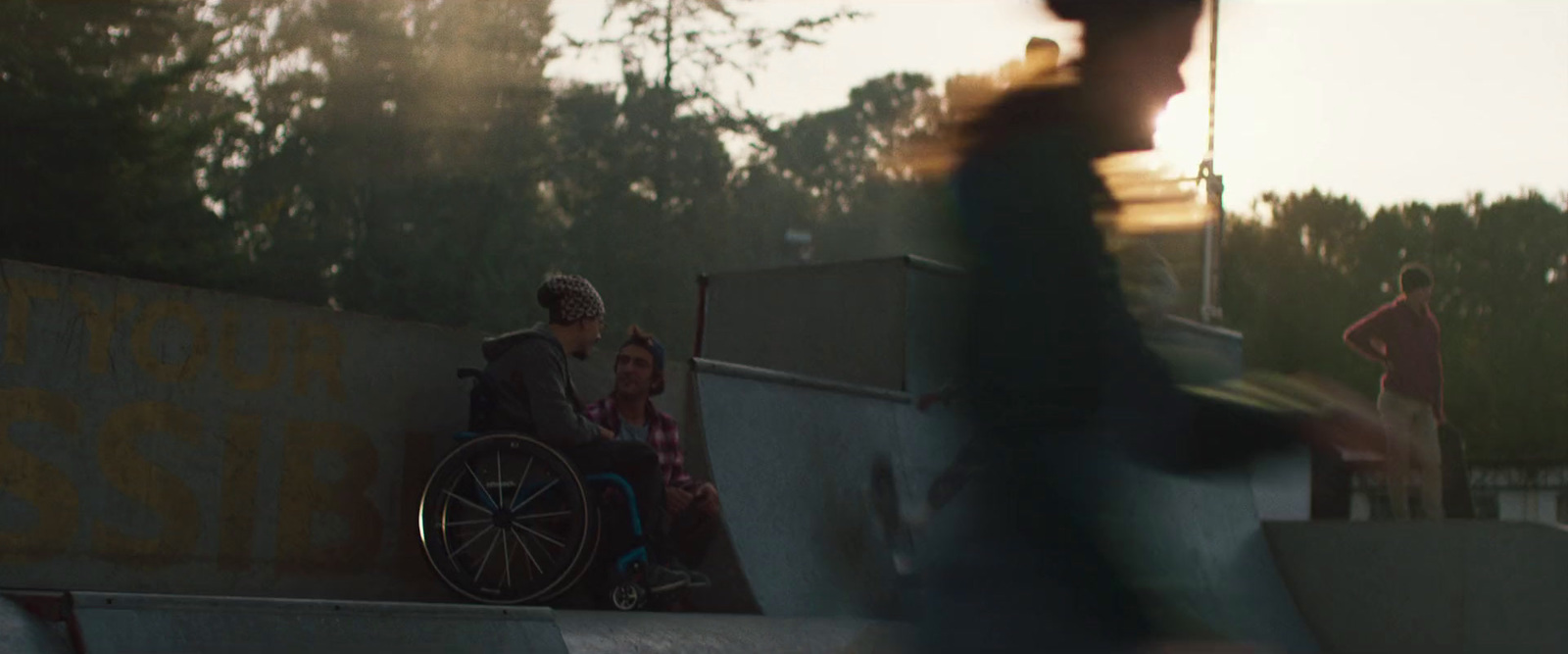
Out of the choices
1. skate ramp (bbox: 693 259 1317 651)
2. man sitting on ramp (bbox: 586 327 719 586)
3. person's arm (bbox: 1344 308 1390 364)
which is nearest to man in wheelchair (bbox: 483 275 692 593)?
man sitting on ramp (bbox: 586 327 719 586)

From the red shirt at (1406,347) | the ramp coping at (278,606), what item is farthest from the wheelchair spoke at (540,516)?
the red shirt at (1406,347)

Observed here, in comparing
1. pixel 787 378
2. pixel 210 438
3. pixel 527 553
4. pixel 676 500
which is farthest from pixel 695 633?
pixel 787 378

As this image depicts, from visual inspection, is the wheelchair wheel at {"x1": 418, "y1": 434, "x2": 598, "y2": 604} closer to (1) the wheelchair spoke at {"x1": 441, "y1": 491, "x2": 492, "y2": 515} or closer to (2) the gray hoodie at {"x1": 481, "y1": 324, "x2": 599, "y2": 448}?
(1) the wheelchair spoke at {"x1": 441, "y1": 491, "x2": 492, "y2": 515}

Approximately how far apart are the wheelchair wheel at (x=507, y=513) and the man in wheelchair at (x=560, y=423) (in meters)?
0.12

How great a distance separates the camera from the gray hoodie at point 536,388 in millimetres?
6789

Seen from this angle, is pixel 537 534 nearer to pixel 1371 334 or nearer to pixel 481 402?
pixel 481 402

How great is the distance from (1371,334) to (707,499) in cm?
552

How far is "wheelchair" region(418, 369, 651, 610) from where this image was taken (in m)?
6.68

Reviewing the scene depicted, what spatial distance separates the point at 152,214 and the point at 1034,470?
87.4 feet

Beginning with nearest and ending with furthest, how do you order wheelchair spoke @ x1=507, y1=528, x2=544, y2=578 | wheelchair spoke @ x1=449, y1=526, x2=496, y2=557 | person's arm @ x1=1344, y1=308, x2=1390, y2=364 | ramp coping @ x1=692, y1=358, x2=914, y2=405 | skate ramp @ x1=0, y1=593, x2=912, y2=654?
1. skate ramp @ x1=0, y1=593, x2=912, y2=654
2. wheelchair spoke @ x1=507, y1=528, x2=544, y2=578
3. wheelchair spoke @ x1=449, y1=526, x2=496, y2=557
4. ramp coping @ x1=692, y1=358, x2=914, y2=405
5. person's arm @ x1=1344, y1=308, x2=1390, y2=364

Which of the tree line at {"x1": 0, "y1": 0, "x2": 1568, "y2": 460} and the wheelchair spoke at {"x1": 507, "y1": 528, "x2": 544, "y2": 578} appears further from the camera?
the tree line at {"x1": 0, "y1": 0, "x2": 1568, "y2": 460}

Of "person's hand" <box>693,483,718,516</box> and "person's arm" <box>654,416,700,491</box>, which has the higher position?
"person's arm" <box>654,416,700,491</box>

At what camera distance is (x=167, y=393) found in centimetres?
652

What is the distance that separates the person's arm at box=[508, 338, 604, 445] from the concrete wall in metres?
0.74
